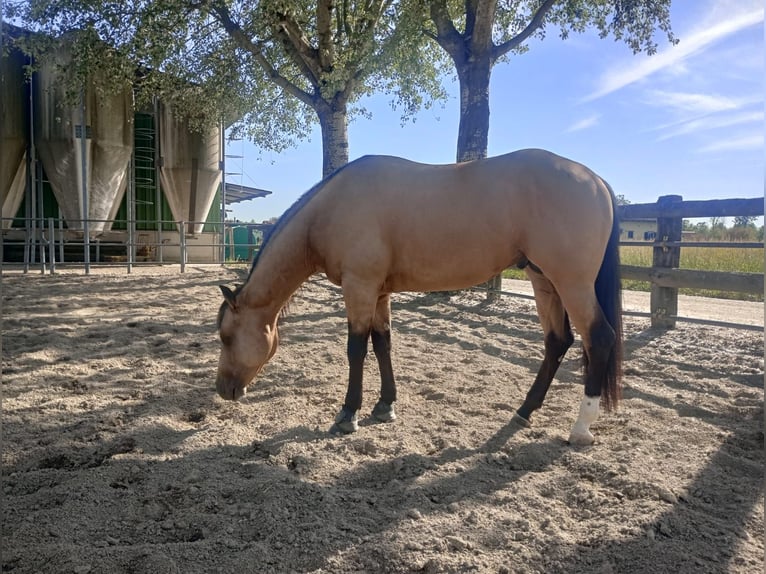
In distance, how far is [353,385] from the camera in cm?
316

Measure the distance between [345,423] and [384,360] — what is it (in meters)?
0.57

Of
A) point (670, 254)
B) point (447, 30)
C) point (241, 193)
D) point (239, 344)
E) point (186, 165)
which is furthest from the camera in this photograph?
point (241, 193)

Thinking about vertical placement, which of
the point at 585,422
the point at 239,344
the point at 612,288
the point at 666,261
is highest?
the point at 666,261

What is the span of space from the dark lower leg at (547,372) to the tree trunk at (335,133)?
715cm

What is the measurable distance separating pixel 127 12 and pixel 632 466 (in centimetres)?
1059

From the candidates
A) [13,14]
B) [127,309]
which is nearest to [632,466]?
[127,309]

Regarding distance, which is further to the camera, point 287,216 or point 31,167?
point 31,167

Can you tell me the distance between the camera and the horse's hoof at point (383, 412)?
3.25 m

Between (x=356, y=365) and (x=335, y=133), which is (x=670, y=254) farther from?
(x=335, y=133)

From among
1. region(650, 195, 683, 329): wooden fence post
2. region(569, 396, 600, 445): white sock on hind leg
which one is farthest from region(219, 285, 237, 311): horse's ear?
region(650, 195, 683, 329): wooden fence post

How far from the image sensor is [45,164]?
12.1 meters

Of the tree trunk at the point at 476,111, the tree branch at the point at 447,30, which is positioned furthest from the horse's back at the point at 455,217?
the tree branch at the point at 447,30

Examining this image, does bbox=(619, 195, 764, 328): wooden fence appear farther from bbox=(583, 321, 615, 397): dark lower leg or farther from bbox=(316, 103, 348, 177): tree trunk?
bbox=(316, 103, 348, 177): tree trunk

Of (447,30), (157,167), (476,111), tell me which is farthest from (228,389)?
(157,167)
